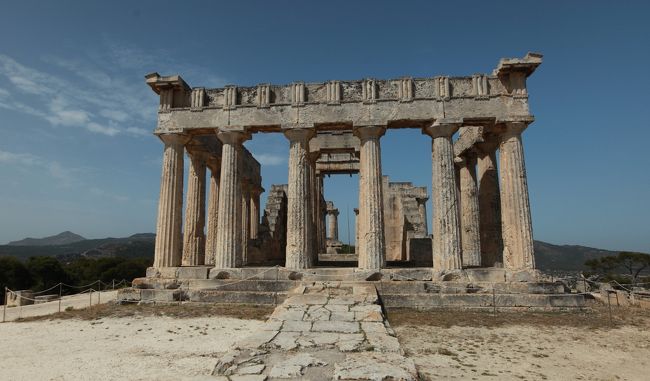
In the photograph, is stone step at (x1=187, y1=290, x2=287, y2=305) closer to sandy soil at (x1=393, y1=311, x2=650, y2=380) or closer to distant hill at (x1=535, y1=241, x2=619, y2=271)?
sandy soil at (x1=393, y1=311, x2=650, y2=380)

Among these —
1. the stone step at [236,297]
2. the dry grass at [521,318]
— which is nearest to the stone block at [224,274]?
the stone step at [236,297]

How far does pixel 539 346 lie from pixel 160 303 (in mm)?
12569

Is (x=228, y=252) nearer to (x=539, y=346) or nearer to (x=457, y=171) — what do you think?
(x=539, y=346)

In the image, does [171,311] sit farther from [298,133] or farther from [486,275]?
[486,275]

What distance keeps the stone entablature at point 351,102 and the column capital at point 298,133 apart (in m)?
0.19

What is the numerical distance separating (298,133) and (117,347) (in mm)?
10644

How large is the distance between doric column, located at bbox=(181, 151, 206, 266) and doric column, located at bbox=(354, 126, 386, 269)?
8.50 meters

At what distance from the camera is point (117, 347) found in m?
9.00

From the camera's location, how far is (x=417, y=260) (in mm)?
23484

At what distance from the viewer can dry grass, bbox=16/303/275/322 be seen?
503 inches

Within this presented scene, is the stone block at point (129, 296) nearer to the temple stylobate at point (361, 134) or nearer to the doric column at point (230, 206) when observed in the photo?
the temple stylobate at point (361, 134)

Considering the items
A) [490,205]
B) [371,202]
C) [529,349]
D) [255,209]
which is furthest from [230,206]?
[490,205]

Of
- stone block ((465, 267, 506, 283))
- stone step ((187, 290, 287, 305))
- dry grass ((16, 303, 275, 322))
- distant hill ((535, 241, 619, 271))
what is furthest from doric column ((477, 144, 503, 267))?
distant hill ((535, 241, 619, 271))

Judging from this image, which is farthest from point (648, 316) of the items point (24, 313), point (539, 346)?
point (24, 313)
